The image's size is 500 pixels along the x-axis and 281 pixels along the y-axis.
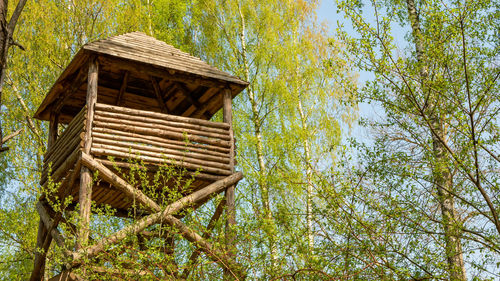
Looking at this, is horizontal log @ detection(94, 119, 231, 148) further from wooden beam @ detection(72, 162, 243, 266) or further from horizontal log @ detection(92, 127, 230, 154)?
wooden beam @ detection(72, 162, 243, 266)

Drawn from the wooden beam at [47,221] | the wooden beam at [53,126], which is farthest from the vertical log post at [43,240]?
the wooden beam at [47,221]

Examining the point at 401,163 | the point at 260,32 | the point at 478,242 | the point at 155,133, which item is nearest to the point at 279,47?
the point at 260,32

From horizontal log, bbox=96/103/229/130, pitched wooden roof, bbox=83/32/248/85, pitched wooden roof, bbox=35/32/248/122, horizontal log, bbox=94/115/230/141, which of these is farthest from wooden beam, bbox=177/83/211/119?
horizontal log, bbox=94/115/230/141

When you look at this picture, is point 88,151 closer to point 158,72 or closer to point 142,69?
point 142,69

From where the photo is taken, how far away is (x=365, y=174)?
7426mm

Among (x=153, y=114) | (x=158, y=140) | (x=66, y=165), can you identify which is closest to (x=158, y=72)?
(x=153, y=114)

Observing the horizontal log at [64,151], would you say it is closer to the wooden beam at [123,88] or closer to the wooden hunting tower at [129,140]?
the wooden hunting tower at [129,140]

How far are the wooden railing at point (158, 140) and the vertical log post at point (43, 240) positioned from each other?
177cm

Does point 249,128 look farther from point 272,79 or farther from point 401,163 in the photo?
point 401,163

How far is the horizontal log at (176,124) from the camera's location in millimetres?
8992

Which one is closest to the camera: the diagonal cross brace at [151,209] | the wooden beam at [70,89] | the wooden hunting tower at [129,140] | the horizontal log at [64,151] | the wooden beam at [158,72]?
the diagonal cross brace at [151,209]

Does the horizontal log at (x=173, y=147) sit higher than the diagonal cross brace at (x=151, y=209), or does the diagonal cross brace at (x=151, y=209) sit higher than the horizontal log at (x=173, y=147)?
the horizontal log at (x=173, y=147)

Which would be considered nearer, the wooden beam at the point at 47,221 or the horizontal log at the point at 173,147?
the horizontal log at the point at 173,147

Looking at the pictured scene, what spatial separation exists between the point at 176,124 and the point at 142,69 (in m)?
1.08
